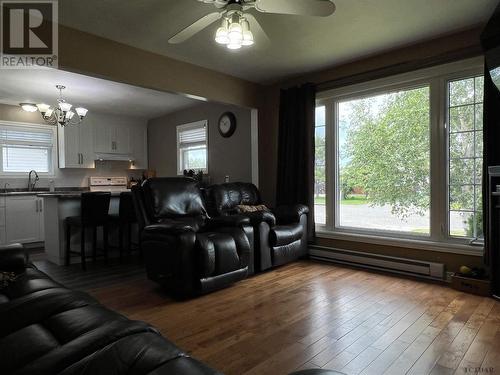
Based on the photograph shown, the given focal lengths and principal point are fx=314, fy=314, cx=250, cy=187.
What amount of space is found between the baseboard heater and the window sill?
0.16 meters

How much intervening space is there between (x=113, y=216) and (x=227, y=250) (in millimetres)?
1966

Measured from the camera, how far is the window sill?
3.11 metres

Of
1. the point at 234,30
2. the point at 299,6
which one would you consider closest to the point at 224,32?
the point at 234,30

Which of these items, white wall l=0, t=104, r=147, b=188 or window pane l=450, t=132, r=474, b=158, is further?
white wall l=0, t=104, r=147, b=188

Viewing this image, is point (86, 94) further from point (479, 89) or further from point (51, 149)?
point (479, 89)

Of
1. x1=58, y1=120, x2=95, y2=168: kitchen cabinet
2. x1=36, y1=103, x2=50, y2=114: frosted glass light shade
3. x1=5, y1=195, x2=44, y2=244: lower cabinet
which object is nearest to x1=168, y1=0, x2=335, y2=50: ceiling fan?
x1=36, y1=103, x2=50, y2=114: frosted glass light shade

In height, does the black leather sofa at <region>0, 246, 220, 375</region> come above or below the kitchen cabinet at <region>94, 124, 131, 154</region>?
below

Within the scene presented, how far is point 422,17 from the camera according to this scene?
2836 millimetres

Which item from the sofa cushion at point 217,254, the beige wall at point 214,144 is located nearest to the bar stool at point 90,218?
the sofa cushion at point 217,254

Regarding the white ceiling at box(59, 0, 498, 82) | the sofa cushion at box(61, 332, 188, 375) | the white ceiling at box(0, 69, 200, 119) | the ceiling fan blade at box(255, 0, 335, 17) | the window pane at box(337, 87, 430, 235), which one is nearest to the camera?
the sofa cushion at box(61, 332, 188, 375)

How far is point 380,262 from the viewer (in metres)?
3.62

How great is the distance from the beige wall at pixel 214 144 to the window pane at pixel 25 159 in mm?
2026

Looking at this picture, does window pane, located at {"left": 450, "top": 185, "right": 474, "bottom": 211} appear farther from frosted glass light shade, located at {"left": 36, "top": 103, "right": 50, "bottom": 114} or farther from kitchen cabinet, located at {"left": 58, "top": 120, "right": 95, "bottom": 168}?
kitchen cabinet, located at {"left": 58, "top": 120, "right": 95, "bottom": 168}

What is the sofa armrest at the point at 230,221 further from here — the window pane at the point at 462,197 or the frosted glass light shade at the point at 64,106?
the frosted glass light shade at the point at 64,106
